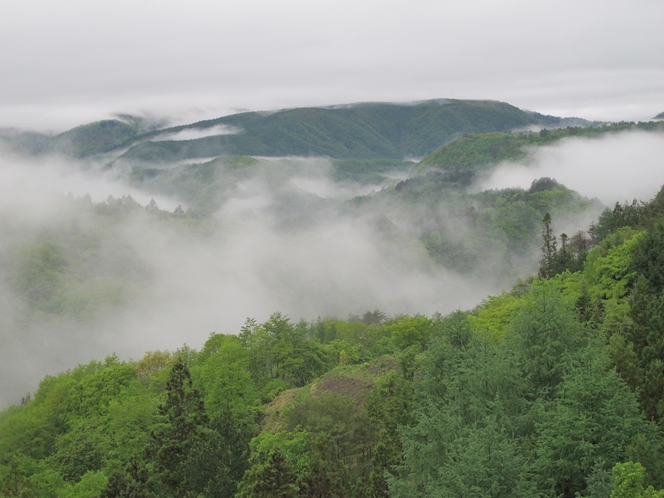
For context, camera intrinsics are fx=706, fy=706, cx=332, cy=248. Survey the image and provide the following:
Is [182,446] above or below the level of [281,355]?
above

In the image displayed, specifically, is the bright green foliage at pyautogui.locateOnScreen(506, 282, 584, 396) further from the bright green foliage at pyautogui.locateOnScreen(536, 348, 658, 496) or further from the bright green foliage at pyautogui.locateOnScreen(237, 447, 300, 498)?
the bright green foliage at pyautogui.locateOnScreen(237, 447, 300, 498)

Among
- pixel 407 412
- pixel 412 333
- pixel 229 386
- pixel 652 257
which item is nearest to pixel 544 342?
pixel 407 412

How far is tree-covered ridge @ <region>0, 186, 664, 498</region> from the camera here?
89.4 feet

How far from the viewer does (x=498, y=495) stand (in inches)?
932

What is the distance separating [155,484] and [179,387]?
8308mm

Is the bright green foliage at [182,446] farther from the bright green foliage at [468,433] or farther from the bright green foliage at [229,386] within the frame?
the bright green foliage at [468,433]

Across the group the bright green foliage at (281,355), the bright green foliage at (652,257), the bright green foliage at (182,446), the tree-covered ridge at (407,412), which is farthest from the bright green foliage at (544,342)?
the bright green foliage at (281,355)

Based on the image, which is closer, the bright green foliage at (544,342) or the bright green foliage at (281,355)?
the bright green foliage at (544,342)

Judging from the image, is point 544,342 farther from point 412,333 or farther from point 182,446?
point 412,333

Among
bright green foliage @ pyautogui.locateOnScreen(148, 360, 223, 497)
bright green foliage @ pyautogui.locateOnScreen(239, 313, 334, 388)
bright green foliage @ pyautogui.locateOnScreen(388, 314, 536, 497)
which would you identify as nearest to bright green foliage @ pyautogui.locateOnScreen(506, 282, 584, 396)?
bright green foliage @ pyautogui.locateOnScreen(388, 314, 536, 497)

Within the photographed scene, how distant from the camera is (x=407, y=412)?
42.5m

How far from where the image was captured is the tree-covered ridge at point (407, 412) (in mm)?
27234

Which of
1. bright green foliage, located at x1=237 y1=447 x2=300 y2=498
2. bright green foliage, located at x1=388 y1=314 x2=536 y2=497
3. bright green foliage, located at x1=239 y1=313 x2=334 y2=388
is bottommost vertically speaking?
bright green foliage, located at x1=239 y1=313 x2=334 y2=388

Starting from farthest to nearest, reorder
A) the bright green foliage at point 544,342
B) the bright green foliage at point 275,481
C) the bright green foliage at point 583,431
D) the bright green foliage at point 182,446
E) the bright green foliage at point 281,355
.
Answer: the bright green foliage at point 281,355 → the bright green foliage at point 182,446 → the bright green foliage at point 275,481 → the bright green foliage at point 544,342 → the bright green foliage at point 583,431
